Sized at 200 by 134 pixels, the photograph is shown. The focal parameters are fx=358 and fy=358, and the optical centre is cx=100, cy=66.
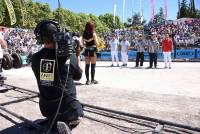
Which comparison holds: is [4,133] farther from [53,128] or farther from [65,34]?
[65,34]

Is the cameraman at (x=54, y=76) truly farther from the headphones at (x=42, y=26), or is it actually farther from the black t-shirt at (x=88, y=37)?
the black t-shirt at (x=88, y=37)

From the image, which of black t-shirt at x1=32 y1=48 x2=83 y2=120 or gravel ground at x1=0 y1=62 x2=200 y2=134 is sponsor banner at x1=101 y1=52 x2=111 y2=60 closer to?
gravel ground at x1=0 y1=62 x2=200 y2=134

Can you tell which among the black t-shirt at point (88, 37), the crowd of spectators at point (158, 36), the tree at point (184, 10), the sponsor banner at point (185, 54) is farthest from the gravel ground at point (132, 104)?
the tree at point (184, 10)

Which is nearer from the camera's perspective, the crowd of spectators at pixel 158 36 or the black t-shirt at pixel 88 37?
the black t-shirt at pixel 88 37

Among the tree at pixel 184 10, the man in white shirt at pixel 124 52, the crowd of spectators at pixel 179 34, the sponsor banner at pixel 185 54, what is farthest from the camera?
the tree at pixel 184 10

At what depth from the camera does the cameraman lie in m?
4.57

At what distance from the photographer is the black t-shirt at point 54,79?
4.59 metres

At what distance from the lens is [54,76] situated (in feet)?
15.2

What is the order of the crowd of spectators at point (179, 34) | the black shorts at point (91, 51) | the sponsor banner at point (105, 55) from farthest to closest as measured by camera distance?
the sponsor banner at point (105, 55) → the crowd of spectators at point (179, 34) → the black shorts at point (91, 51)

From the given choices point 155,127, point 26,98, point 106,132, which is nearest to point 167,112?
point 155,127

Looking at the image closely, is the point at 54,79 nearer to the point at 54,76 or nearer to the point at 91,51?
the point at 54,76

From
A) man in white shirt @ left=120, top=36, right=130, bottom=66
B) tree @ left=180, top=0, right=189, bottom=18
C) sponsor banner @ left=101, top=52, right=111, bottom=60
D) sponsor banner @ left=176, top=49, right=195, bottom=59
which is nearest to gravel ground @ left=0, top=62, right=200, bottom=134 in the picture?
man in white shirt @ left=120, top=36, right=130, bottom=66

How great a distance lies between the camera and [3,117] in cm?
608

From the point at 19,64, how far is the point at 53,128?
14.8ft
